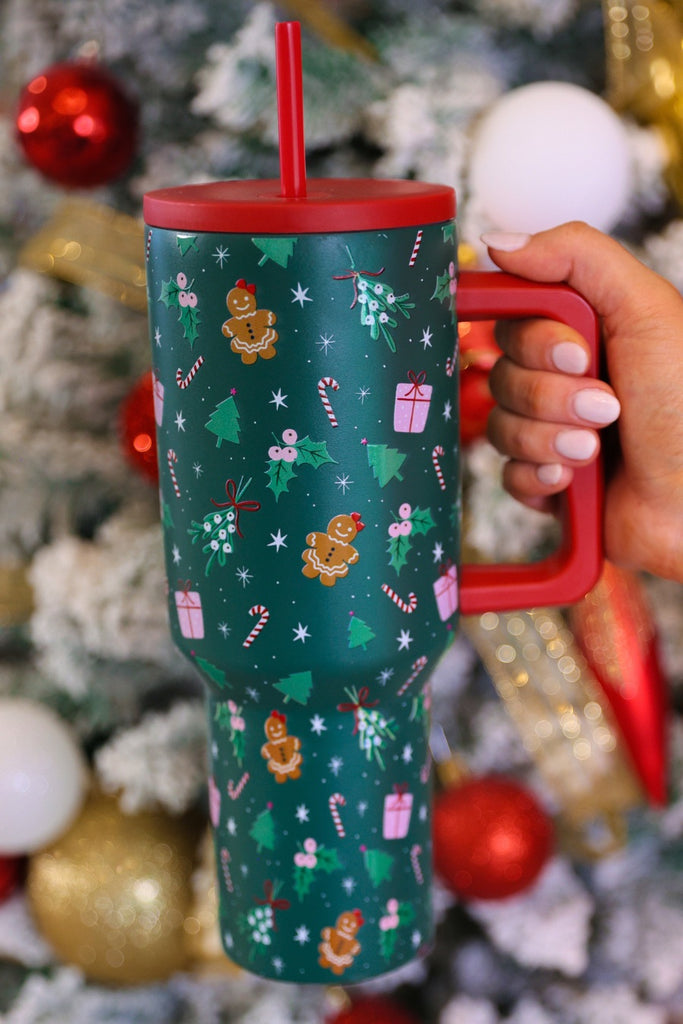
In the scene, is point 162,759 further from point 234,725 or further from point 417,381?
point 417,381

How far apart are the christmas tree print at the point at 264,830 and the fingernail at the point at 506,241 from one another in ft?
1.16

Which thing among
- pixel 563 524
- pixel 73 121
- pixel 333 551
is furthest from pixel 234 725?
pixel 73 121

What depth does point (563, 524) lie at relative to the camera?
68cm

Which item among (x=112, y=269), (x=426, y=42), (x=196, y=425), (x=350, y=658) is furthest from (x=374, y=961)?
(x=426, y=42)

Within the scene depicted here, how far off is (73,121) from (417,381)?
0.51 meters

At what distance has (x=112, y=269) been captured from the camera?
0.94m

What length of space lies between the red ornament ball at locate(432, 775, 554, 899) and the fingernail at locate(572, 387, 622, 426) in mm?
451

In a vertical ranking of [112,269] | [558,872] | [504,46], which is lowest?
[558,872]

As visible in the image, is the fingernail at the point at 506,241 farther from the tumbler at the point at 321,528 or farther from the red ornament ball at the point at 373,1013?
A: the red ornament ball at the point at 373,1013

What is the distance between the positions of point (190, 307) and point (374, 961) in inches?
15.4

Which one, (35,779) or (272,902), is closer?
(272,902)

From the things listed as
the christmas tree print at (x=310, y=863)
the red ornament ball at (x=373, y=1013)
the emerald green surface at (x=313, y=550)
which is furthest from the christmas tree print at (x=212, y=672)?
the red ornament ball at (x=373, y=1013)

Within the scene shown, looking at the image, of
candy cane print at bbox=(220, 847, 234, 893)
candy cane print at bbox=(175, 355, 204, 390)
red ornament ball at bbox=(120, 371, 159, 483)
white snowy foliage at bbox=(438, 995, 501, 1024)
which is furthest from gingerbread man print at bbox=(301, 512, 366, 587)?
white snowy foliage at bbox=(438, 995, 501, 1024)

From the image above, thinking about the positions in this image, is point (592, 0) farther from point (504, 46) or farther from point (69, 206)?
point (69, 206)
